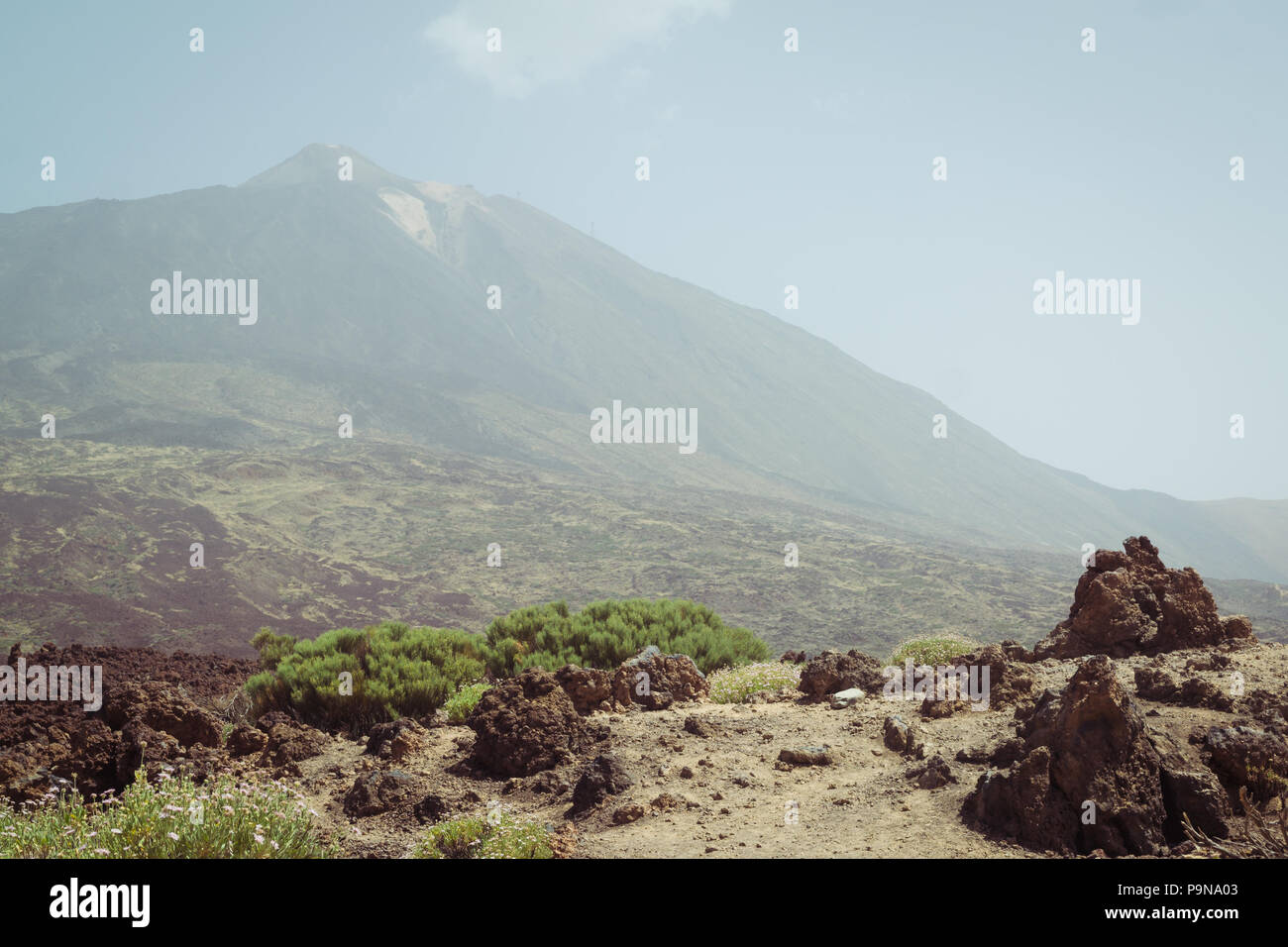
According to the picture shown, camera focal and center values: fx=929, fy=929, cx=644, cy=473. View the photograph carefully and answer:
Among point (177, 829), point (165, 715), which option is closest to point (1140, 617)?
point (177, 829)

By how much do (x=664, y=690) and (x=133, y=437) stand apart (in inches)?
2413

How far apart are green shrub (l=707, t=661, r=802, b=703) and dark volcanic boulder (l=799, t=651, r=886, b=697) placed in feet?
1.42

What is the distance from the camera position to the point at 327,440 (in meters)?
71.9

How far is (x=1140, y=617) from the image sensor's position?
7.30 meters

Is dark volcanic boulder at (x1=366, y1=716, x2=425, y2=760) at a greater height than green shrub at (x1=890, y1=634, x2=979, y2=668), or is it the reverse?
green shrub at (x1=890, y1=634, x2=979, y2=668)

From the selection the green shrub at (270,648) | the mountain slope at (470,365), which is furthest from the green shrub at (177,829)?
the mountain slope at (470,365)

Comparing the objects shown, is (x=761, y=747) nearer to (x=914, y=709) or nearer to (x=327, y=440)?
(x=914, y=709)

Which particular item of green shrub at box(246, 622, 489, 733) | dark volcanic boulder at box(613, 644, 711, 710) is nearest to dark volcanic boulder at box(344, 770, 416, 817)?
green shrub at box(246, 622, 489, 733)

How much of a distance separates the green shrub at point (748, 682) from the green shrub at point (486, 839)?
3.65 metres

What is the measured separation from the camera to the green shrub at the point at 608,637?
9.47 m

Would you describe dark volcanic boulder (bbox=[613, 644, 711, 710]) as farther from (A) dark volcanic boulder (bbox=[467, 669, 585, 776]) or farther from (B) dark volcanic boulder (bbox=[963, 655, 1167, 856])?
(B) dark volcanic boulder (bbox=[963, 655, 1167, 856])

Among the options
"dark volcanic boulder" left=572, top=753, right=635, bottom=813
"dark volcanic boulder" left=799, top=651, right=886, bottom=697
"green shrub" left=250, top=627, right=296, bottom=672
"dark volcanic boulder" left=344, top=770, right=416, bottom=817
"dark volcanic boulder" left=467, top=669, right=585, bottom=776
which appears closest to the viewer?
"dark volcanic boulder" left=572, top=753, right=635, bottom=813

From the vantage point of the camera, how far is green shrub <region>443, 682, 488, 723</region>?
294 inches
